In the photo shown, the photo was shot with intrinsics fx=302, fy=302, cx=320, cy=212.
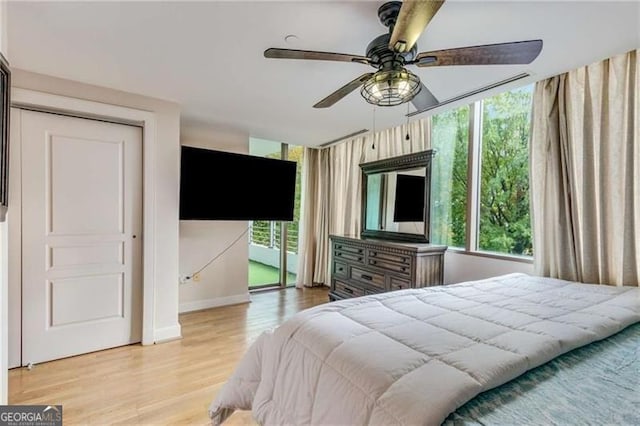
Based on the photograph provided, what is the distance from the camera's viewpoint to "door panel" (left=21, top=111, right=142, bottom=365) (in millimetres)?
2424

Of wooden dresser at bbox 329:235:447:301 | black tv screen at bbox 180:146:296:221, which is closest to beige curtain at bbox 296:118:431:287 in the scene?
wooden dresser at bbox 329:235:447:301

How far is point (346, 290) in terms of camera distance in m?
3.86

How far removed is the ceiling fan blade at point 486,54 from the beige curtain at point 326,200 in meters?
2.65

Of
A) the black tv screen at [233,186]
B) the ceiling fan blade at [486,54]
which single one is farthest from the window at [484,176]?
the black tv screen at [233,186]

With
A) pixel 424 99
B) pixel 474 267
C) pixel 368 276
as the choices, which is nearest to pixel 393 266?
pixel 368 276

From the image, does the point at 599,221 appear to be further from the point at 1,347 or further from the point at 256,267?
the point at 256,267

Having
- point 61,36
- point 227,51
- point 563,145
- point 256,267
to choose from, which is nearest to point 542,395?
point 563,145

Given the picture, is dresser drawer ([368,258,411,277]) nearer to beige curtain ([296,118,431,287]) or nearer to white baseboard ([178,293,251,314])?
beige curtain ([296,118,431,287])

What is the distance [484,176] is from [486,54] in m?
1.74

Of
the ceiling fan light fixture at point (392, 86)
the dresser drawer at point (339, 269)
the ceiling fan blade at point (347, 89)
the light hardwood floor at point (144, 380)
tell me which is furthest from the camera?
the dresser drawer at point (339, 269)

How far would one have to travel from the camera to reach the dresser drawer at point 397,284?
9.80ft

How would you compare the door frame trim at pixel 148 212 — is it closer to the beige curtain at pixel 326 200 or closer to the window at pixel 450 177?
the beige curtain at pixel 326 200

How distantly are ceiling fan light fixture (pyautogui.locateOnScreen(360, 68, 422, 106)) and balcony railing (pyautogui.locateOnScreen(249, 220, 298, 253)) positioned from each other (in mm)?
3488

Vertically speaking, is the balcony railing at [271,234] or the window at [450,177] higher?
the window at [450,177]
